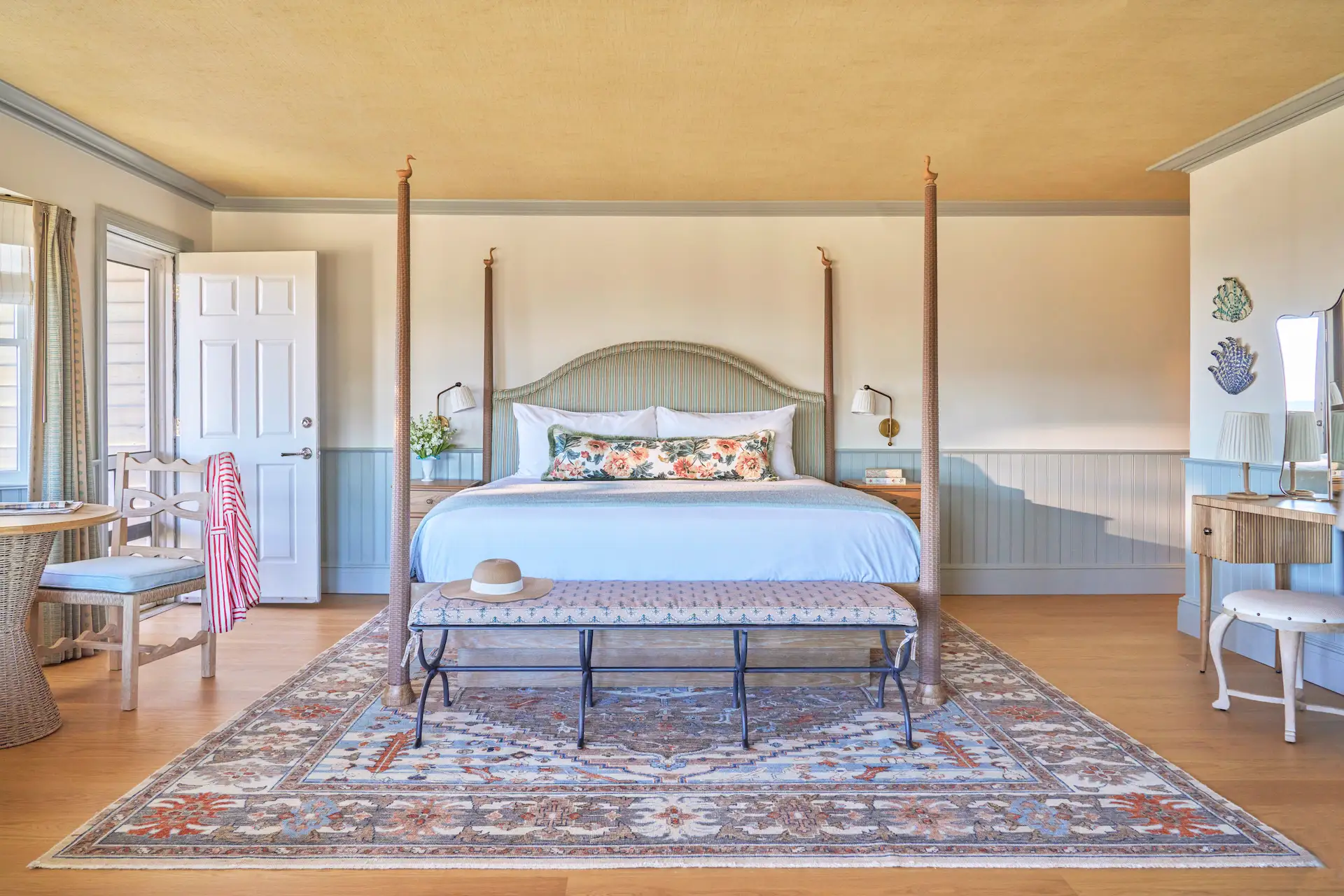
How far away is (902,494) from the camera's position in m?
5.35

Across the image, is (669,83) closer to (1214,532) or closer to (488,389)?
(488,389)

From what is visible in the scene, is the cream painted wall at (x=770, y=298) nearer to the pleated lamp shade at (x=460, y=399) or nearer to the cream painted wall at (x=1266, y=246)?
the pleated lamp shade at (x=460, y=399)

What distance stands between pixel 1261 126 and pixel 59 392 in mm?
5928

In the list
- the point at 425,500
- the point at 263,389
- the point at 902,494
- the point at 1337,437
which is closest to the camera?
the point at 1337,437

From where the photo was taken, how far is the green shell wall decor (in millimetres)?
4348

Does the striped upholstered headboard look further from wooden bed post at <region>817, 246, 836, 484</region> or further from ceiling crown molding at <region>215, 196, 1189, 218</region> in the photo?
ceiling crown molding at <region>215, 196, 1189, 218</region>

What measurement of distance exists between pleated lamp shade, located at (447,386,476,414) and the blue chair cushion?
2.20 m

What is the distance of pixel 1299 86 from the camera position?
3742mm

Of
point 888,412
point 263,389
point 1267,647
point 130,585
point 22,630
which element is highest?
point 263,389

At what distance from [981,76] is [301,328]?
4.19m

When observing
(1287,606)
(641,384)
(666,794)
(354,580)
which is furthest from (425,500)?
(1287,606)

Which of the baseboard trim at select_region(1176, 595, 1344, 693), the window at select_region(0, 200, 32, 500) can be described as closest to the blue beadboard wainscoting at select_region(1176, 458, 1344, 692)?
the baseboard trim at select_region(1176, 595, 1344, 693)

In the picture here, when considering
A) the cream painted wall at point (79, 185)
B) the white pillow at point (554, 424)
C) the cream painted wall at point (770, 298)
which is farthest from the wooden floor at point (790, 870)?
the cream painted wall at point (79, 185)

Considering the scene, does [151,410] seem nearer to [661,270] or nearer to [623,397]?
[623,397]
